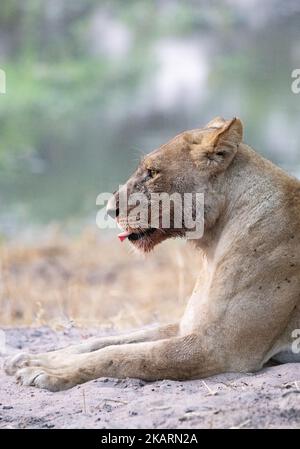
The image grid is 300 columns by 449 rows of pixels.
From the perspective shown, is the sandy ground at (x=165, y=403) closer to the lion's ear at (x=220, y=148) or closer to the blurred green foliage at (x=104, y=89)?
the lion's ear at (x=220, y=148)

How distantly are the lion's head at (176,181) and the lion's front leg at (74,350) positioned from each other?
1.38 feet

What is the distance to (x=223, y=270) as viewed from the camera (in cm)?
366

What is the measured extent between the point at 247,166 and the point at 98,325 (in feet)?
5.75

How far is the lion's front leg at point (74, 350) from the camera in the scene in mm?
3887

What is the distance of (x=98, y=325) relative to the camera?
17.2 ft

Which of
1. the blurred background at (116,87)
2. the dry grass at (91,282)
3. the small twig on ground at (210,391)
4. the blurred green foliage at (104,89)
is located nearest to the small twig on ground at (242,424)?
the small twig on ground at (210,391)

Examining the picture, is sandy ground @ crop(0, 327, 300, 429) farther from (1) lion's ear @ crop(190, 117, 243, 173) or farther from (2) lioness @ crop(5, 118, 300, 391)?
(1) lion's ear @ crop(190, 117, 243, 173)

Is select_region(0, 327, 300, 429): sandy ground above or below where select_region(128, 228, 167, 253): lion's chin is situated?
below

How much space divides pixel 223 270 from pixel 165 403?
58 cm

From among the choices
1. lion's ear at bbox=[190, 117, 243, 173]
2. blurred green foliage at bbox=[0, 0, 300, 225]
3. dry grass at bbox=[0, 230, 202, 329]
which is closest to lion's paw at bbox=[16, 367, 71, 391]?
lion's ear at bbox=[190, 117, 243, 173]

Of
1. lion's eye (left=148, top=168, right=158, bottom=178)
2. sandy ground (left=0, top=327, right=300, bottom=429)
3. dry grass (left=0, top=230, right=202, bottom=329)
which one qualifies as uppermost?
lion's eye (left=148, top=168, right=158, bottom=178)

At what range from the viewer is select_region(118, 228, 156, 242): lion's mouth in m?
3.85

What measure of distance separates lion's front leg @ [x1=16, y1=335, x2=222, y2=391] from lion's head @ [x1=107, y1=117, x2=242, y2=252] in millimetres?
435

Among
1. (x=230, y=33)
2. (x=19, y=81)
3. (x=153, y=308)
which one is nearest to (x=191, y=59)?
(x=230, y=33)
